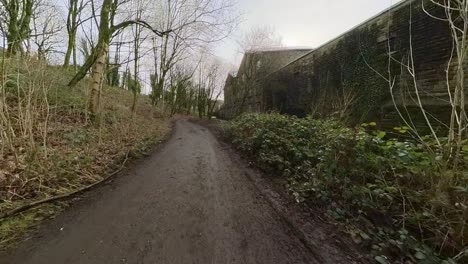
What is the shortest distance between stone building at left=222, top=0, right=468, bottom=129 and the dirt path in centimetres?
256

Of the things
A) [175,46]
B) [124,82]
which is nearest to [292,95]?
[175,46]

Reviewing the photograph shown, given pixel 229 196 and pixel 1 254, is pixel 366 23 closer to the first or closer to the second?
pixel 229 196

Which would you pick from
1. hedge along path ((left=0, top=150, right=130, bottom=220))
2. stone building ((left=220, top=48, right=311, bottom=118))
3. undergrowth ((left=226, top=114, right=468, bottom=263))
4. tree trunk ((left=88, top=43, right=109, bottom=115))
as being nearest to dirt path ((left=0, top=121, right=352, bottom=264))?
hedge along path ((left=0, top=150, right=130, bottom=220))

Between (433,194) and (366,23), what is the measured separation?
31.4 ft

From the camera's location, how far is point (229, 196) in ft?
13.2

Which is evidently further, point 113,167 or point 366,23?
point 366,23

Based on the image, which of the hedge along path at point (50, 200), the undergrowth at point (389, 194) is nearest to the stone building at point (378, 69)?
the undergrowth at point (389, 194)

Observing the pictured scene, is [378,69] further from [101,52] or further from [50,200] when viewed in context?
[50,200]

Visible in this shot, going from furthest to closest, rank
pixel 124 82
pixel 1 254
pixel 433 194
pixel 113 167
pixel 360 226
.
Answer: pixel 124 82 < pixel 113 167 < pixel 360 226 < pixel 433 194 < pixel 1 254

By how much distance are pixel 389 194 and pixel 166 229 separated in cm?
289

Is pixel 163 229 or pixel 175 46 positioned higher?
pixel 175 46

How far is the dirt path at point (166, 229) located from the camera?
2348mm

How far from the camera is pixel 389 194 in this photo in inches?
123

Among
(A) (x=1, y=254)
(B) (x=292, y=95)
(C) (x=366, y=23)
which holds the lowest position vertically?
(A) (x=1, y=254)
